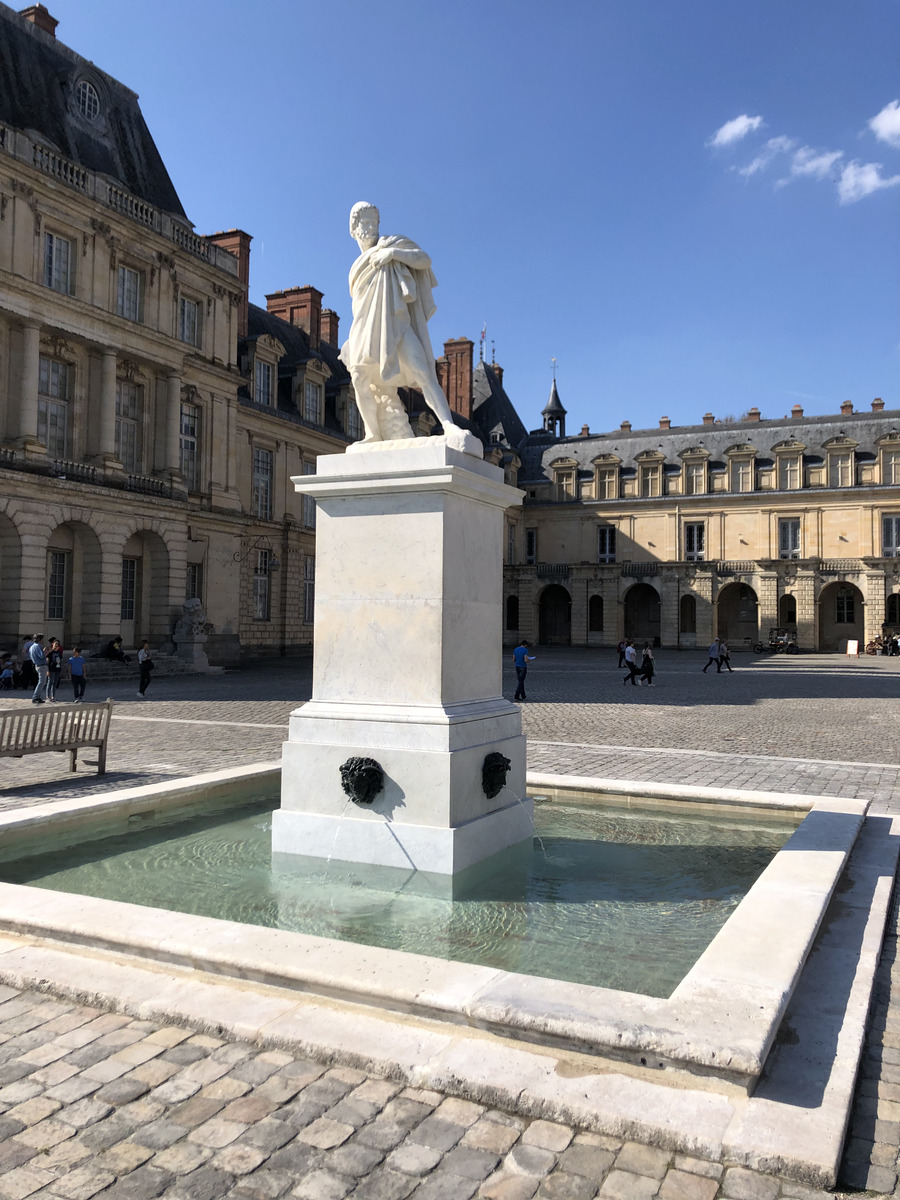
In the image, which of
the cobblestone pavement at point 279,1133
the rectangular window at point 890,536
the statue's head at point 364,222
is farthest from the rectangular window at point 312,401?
the cobblestone pavement at point 279,1133

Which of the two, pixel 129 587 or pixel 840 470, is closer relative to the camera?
pixel 129 587

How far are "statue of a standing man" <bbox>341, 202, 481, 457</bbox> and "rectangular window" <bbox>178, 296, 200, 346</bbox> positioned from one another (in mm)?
26486

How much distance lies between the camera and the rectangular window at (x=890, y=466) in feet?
172

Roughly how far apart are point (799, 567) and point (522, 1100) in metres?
54.3

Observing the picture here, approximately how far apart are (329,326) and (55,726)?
3870cm

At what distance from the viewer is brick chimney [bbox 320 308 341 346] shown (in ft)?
145

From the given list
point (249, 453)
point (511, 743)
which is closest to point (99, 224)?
point (249, 453)

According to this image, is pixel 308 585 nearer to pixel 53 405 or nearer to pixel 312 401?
pixel 312 401

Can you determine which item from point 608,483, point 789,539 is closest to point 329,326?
point 608,483

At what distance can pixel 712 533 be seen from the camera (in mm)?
56156

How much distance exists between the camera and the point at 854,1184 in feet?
7.58

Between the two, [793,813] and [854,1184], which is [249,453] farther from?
[854,1184]

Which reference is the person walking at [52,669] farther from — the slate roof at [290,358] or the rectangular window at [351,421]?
the rectangular window at [351,421]

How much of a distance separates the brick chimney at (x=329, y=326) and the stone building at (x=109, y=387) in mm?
8075
